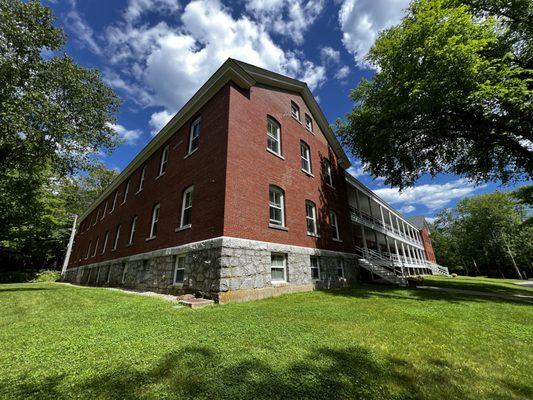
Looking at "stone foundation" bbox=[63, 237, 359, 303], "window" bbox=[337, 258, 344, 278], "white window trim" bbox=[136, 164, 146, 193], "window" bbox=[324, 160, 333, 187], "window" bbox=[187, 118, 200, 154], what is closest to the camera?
"stone foundation" bbox=[63, 237, 359, 303]

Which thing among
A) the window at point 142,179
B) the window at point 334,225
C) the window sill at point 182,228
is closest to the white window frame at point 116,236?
the window at point 142,179

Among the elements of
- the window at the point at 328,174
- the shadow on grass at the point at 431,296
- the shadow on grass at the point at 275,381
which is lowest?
the shadow on grass at the point at 275,381

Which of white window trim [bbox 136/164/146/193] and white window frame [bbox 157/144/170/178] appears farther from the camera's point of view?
white window trim [bbox 136/164/146/193]

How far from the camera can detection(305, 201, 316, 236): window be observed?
13.8 m

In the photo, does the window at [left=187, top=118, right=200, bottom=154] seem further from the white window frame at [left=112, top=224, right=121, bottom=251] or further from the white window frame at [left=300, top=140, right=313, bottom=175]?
the white window frame at [left=112, top=224, right=121, bottom=251]

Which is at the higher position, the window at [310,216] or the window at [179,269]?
the window at [310,216]

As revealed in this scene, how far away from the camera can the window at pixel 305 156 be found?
15.3 metres

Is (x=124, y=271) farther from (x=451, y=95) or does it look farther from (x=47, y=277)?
(x=47, y=277)

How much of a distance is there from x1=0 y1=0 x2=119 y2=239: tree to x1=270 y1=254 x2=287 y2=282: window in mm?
13840

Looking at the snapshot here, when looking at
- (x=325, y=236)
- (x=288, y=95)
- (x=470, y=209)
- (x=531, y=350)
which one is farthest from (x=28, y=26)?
(x=470, y=209)

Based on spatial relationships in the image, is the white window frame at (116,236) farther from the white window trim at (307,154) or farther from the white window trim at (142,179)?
the white window trim at (307,154)

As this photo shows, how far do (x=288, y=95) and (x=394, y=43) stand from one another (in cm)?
646

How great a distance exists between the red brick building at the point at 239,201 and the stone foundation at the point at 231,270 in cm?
5

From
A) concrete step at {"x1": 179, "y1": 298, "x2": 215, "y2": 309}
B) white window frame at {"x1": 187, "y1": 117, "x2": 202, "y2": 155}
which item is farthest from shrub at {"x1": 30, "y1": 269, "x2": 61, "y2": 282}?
concrete step at {"x1": 179, "y1": 298, "x2": 215, "y2": 309}
